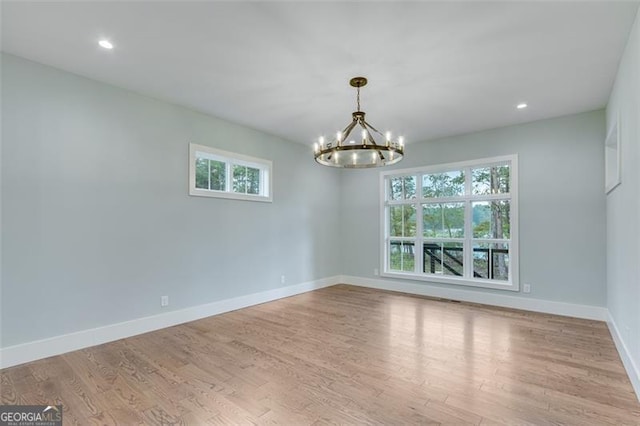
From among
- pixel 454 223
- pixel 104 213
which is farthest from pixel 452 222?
pixel 104 213

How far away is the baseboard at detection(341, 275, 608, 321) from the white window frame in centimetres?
284

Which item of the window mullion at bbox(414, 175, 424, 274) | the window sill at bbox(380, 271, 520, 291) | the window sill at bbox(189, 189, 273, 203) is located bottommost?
the window sill at bbox(380, 271, 520, 291)

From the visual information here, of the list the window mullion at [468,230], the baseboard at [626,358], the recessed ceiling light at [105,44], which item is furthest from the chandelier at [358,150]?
the baseboard at [626,358]

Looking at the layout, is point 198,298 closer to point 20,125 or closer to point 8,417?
point 8,417

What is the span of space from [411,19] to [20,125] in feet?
11.9

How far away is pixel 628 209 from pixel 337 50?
9.44ft

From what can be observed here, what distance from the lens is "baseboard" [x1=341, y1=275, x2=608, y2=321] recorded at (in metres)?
4.30

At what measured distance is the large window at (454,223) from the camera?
507 cm

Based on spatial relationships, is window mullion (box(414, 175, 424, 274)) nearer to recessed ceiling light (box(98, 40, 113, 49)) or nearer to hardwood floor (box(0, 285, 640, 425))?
hardwood floor (box(0, 285, 640, 425))

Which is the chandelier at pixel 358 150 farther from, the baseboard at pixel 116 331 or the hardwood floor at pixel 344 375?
the baseboard at pixel 116 331

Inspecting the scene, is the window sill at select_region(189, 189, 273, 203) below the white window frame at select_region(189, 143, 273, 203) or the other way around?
below

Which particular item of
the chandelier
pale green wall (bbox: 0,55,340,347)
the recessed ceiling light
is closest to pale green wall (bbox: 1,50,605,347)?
pale green wall (bbox: 0,55,340,347)

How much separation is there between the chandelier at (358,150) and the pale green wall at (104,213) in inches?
76.6

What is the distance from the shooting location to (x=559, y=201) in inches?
179
